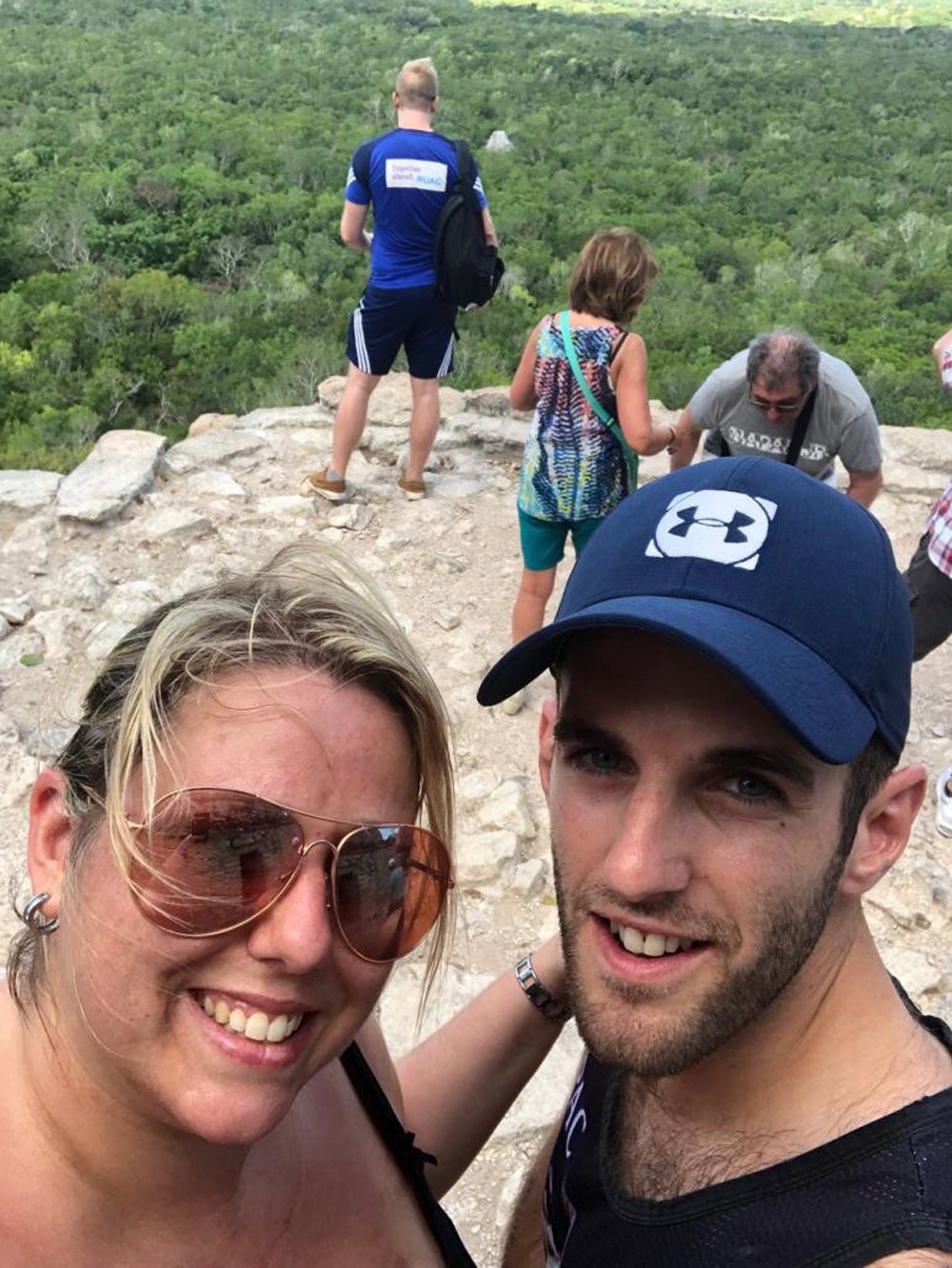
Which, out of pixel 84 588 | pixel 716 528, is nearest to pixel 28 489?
pixel 84 588

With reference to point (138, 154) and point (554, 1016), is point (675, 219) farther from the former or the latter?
point (554, 1016)

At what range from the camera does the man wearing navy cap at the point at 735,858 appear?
44.6 inches

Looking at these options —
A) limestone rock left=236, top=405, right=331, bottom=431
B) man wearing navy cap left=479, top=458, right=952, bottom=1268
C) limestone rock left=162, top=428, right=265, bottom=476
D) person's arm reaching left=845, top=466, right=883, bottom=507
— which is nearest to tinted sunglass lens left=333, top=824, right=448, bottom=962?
man wearing navy cap left=479, top=458, right=952, bottom=1268

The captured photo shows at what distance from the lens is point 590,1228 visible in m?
1.22

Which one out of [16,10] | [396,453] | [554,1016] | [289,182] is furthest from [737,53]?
[554,1016]

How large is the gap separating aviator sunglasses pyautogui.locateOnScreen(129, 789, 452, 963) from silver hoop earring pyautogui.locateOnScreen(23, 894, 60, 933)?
0.53 ft

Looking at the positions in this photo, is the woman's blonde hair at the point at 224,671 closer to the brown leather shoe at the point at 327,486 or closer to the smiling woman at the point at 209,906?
the smiling woman at the point at 209,906

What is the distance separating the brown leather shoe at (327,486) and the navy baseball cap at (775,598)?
14.3 ft

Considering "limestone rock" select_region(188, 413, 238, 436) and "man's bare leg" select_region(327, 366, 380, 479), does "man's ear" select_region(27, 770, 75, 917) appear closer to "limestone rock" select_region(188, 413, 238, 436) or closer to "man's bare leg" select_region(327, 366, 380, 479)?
"man's bare leg" select_region(327, 366, 380, 479)

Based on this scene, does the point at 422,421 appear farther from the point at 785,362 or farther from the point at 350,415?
the point at 785,362

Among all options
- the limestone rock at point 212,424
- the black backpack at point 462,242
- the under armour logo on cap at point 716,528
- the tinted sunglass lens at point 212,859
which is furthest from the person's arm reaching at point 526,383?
the limestone rock at point 212,424

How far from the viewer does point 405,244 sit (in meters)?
4.77

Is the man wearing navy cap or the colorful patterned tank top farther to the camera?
the colorful patterned tank top

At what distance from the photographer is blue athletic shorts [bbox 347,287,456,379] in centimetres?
488
